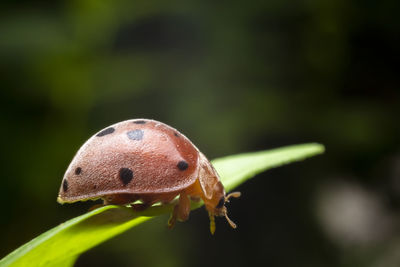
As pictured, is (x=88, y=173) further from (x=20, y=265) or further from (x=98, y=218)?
(x=20, y=265)

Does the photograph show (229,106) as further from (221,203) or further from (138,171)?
(138,171)

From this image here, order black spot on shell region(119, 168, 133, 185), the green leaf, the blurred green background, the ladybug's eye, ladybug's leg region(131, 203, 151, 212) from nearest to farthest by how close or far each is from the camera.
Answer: the green leaf, ladybug's leg region(131, 203, 151, 212), black spot on shell region(119, 168, 133, 185), the ladybug's eye, the blurred green background

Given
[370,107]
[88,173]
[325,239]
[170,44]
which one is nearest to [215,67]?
[170,44]

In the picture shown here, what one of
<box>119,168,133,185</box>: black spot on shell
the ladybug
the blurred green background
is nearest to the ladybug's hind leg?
the ladybug

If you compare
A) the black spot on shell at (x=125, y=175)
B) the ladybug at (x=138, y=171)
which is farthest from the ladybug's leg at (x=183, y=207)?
the black spot on shell at (x=125, y=175)

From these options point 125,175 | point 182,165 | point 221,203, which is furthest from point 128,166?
point 221,203

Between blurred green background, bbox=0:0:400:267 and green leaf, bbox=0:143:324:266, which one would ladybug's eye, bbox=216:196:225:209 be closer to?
green leaf, bbox=0:143:324:266
